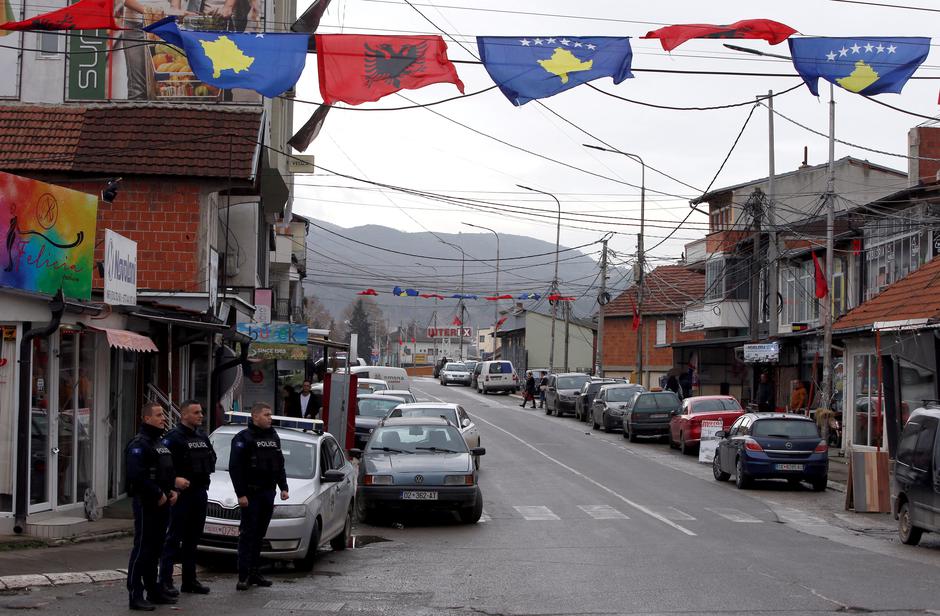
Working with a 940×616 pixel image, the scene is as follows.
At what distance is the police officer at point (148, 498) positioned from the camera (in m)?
10.0

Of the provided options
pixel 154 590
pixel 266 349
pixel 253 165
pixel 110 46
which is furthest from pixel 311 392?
pixel 154 590

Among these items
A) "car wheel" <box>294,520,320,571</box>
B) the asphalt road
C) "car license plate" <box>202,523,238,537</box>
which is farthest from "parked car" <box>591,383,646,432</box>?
"car license plate" <box>202,523,238,537</box>

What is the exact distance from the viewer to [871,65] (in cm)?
1348

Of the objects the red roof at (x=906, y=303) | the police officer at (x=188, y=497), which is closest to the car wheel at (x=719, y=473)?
the red roof at (x=906, y=303)

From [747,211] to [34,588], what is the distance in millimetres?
29719

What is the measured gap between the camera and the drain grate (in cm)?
1034

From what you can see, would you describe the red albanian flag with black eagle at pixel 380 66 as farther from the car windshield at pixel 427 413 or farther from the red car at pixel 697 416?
the red car at pixel 697 416

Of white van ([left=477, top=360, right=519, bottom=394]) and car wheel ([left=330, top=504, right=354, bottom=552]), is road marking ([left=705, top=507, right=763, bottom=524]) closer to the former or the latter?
car wheel ([left=330, top=504, right=354, bottom=552])

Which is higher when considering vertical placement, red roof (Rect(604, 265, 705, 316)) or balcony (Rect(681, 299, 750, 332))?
red roof (Rect(604, 265, 705, 316))

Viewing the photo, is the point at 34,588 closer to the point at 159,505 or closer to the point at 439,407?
the point at 159,505

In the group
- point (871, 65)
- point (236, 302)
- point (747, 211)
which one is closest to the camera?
point (871, 65)

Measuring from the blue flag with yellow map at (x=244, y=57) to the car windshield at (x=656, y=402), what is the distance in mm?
25242

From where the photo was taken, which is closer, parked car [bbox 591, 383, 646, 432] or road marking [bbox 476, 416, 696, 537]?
road marking [bbox 476, 416, 696, 537]

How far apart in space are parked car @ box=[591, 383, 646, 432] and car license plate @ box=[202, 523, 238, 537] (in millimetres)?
28834
